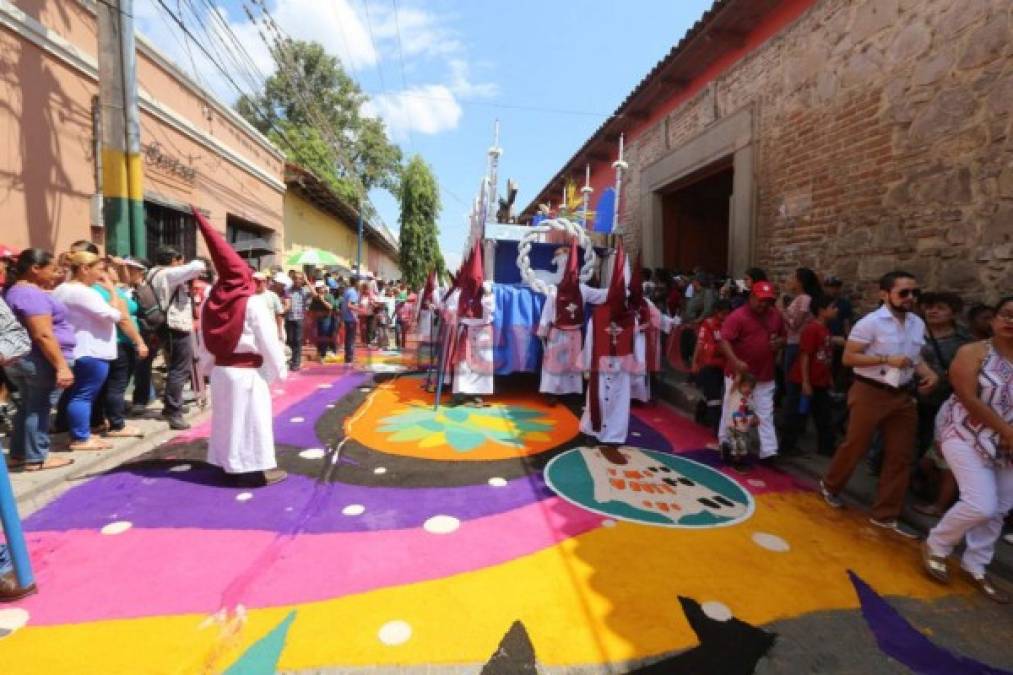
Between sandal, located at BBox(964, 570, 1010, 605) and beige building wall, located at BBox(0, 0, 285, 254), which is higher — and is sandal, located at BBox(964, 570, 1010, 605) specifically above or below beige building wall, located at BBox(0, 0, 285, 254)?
below

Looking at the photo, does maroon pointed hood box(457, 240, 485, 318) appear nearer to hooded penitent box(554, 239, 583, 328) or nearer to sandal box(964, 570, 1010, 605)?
hooded penitent box(554, 239, 583, 328)

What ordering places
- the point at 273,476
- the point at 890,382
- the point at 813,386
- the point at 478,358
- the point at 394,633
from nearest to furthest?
the point at 394,633 < the point at 890,382 < the point at 273,476 < the point at 813,386 < the point at 478,358

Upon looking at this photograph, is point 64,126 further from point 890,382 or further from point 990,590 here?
point 990,590

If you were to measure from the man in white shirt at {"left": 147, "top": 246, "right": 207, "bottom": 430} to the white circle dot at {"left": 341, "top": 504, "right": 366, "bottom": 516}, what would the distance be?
2.59 meters

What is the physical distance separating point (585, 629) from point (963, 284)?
14.8 feet

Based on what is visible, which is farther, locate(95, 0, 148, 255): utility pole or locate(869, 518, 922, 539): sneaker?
locate(95, 0, 148, 255): utility pole

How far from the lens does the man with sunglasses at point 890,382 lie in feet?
10.7

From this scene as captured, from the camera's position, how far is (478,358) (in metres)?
6.58

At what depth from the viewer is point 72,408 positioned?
4.16 meters

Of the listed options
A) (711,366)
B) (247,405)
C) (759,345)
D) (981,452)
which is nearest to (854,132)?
(711,366)

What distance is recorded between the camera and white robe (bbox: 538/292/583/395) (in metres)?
6.27

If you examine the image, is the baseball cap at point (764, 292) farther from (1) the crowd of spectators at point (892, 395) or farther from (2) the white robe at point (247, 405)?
(2) the white robe at point (247, 405)

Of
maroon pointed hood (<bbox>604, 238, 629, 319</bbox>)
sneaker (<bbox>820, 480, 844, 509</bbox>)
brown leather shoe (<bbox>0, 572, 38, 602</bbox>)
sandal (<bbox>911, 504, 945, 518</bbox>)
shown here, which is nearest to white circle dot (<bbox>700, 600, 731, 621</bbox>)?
sneaker (<bbox>820, 480, 844, 509</bbox>)

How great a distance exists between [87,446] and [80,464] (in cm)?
35
